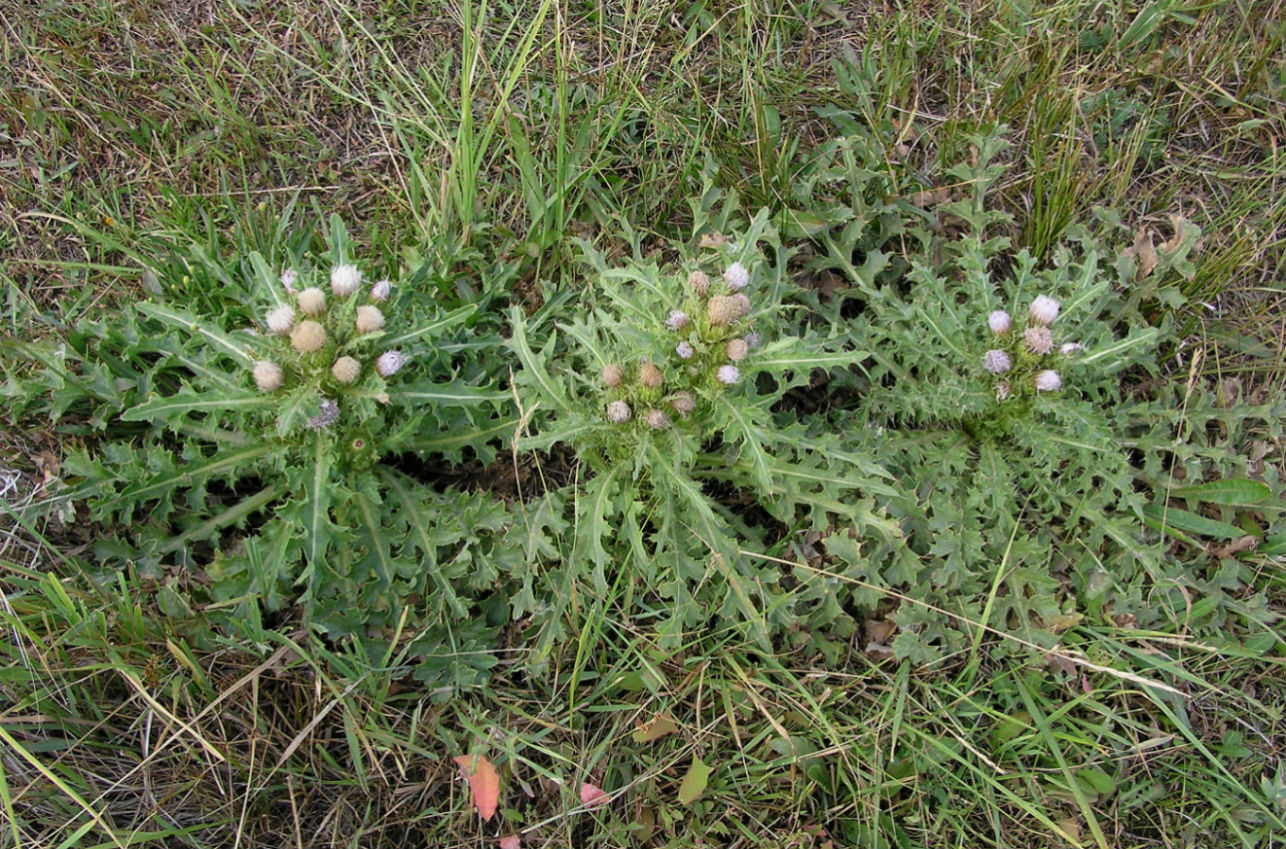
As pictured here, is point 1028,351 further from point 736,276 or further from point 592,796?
point 592,796

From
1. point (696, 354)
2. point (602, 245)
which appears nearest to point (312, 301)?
point (696, 354)

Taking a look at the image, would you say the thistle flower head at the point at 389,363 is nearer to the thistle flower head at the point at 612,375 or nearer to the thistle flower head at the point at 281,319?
the thistle flower head at the point at 281,319

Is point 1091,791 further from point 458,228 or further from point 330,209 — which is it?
point 330,209

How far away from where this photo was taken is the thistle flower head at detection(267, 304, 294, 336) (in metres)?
2.75

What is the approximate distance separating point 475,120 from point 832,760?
10.5 ft

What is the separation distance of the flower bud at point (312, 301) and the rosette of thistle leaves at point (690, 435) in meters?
0.67

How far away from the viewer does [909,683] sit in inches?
137

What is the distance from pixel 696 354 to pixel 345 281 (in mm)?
1179

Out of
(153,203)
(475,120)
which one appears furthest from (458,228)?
(153,203)

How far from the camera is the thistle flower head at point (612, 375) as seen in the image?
2.94 metres

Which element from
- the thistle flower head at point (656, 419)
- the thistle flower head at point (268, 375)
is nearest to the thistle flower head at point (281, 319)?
the thistle flower head at point (268, 375)

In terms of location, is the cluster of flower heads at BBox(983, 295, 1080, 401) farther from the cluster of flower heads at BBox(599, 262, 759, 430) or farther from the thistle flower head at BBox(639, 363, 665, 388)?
the thistle flower head at BBox(639, 363, 665, 388)

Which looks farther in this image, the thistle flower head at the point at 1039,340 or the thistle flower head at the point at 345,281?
the thistle flower head at the point at 1039,340

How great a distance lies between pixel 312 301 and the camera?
2746 mm
